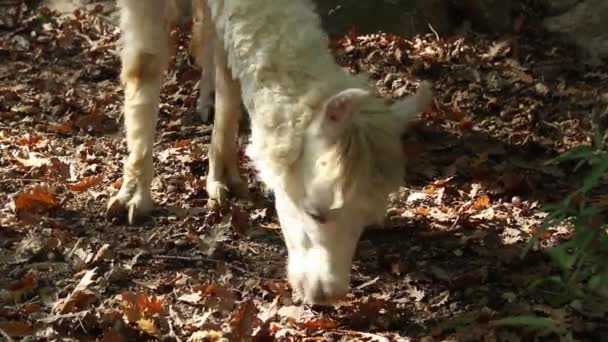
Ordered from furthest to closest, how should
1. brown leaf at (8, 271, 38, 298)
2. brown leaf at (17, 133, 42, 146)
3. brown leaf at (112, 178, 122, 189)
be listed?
brown leaf at (17, 133, 42, 146) < brown leaf at (112, 178, 122, 189) < brown leaf at (8, 271, 38, 298)

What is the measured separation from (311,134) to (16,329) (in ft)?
5.28

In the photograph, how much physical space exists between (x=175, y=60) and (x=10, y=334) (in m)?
4.28

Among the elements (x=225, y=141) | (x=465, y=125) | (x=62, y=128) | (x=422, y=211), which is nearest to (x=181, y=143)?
(x=225, y=141)

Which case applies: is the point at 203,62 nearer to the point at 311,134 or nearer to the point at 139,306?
the point at 311,134

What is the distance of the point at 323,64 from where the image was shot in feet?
14.8

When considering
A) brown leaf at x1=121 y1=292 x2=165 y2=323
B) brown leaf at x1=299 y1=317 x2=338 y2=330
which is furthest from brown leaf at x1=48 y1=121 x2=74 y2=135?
brown leaf at x1=299 y1=317 x2=338 y2=330

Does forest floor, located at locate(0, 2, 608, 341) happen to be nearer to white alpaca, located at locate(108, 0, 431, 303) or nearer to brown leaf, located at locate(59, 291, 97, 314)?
brown leaf, located at locate(59, 291, 97, 314)

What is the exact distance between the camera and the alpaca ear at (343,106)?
395cm

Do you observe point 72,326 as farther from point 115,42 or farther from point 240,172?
point 115,42

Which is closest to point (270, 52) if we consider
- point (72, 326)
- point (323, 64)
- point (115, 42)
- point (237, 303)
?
point (323, 64)

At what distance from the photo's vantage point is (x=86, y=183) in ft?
19.6

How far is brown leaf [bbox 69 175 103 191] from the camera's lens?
234 inches

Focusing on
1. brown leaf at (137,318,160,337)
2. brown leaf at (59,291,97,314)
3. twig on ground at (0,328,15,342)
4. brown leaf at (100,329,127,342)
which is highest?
brown leaf at (59,291,97,314)

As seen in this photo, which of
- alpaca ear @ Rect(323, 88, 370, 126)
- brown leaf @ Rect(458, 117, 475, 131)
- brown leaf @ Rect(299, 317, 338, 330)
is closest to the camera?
alpaca ear @ Rect(323, 88, 370, 126)
